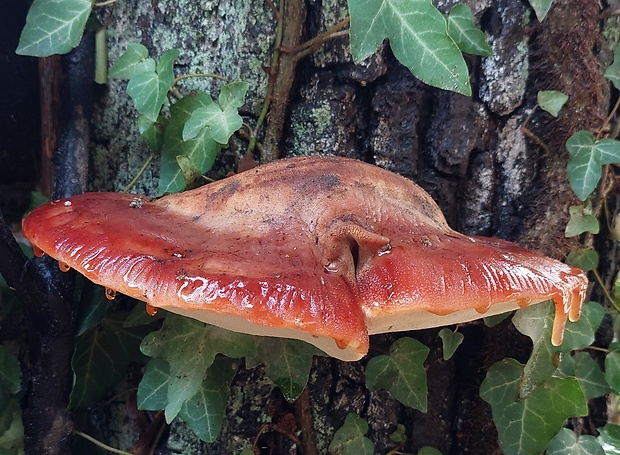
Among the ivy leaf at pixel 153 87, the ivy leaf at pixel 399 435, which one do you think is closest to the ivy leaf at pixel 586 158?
the ivy leaf at pixel 399 435

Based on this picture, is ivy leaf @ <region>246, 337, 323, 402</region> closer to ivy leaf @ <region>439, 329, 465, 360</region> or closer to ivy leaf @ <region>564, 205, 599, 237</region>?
ivy leaf @ <region>439, 329, 465, 360</region>

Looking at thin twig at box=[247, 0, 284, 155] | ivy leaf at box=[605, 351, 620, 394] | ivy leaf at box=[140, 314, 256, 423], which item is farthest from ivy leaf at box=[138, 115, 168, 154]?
ivy leaf at box=[605, 351, 620, 394]

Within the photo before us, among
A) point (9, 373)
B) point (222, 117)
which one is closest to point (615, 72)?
point (222, 117)

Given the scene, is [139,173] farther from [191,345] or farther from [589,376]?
[589,376]

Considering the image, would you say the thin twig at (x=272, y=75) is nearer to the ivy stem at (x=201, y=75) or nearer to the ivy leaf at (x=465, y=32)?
the ivy stem at (x=201, y=75)

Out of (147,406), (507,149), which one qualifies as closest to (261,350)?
(147,406)

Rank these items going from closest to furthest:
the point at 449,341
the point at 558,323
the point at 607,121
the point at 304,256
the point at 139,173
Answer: the point at 304,256 → the point at 558,323 → the point at 449,341 → the point at 139,173 → the point at 607,121

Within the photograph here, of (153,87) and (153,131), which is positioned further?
(153,131)
